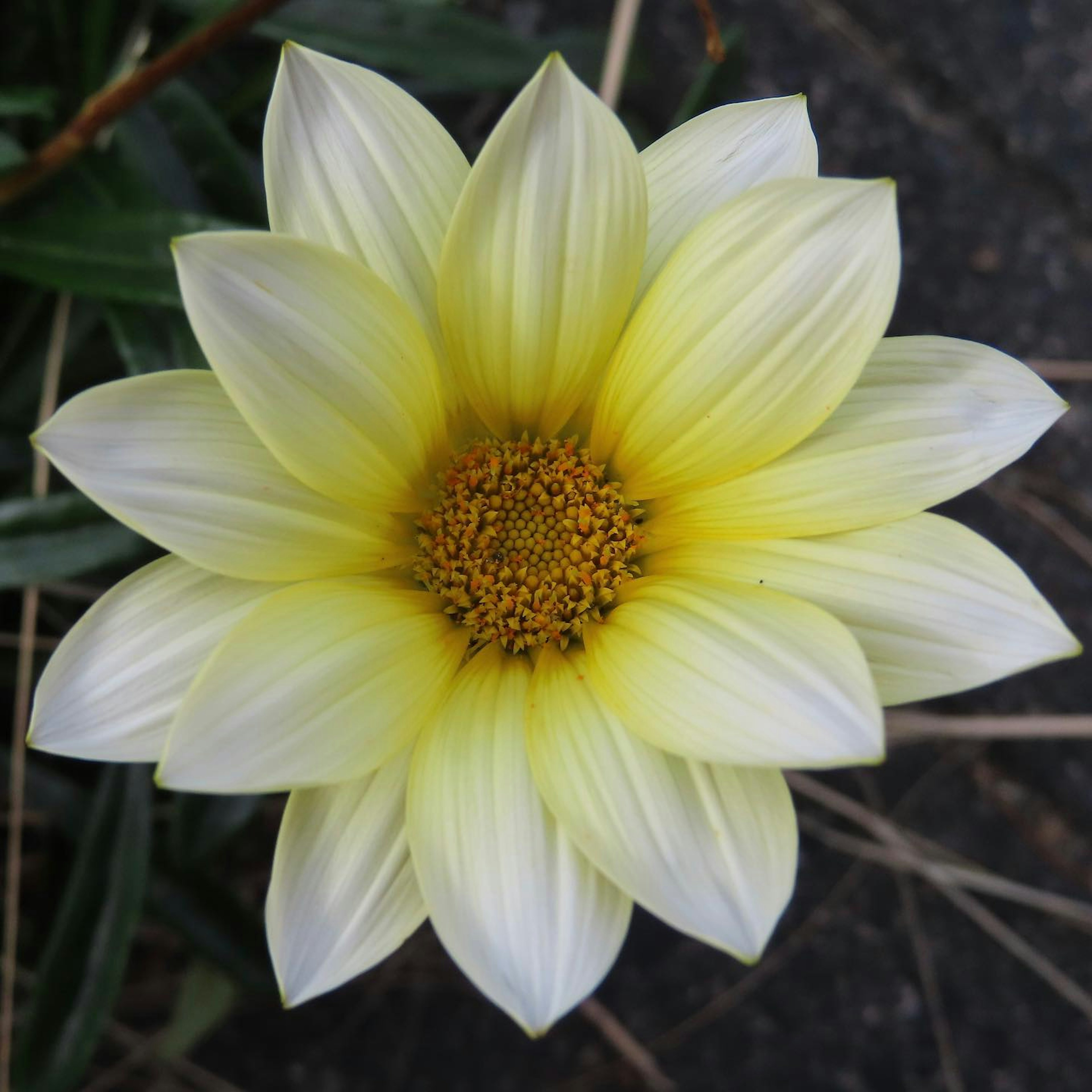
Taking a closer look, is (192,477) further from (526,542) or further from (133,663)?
(526,542)

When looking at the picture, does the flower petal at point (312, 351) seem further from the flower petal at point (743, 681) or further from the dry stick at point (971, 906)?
the dry stick at point (971, 906)

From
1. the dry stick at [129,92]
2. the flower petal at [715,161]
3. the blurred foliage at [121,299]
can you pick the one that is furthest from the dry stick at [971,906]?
the dry stick at [129,92]

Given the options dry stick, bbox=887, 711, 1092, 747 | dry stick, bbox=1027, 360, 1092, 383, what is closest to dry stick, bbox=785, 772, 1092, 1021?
dry stick, bbox=887, 711, 1092, 747

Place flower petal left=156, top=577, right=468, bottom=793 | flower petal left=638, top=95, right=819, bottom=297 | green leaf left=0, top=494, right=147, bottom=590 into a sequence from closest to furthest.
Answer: flower petal left=156, top=577, right=468, bottom=793 < flower petal left=638, top=95, right=819, bottom=297 < green leaf left=0, top=494, right=147, bottom=590

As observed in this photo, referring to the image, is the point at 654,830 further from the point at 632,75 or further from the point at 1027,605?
the point at 632,75

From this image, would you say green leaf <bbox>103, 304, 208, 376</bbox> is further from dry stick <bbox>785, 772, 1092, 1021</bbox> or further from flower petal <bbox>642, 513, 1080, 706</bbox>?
dry stick <bbox>785, 772, 1092, 1021</bbox>

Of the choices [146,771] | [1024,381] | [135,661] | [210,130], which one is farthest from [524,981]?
[210,130]
